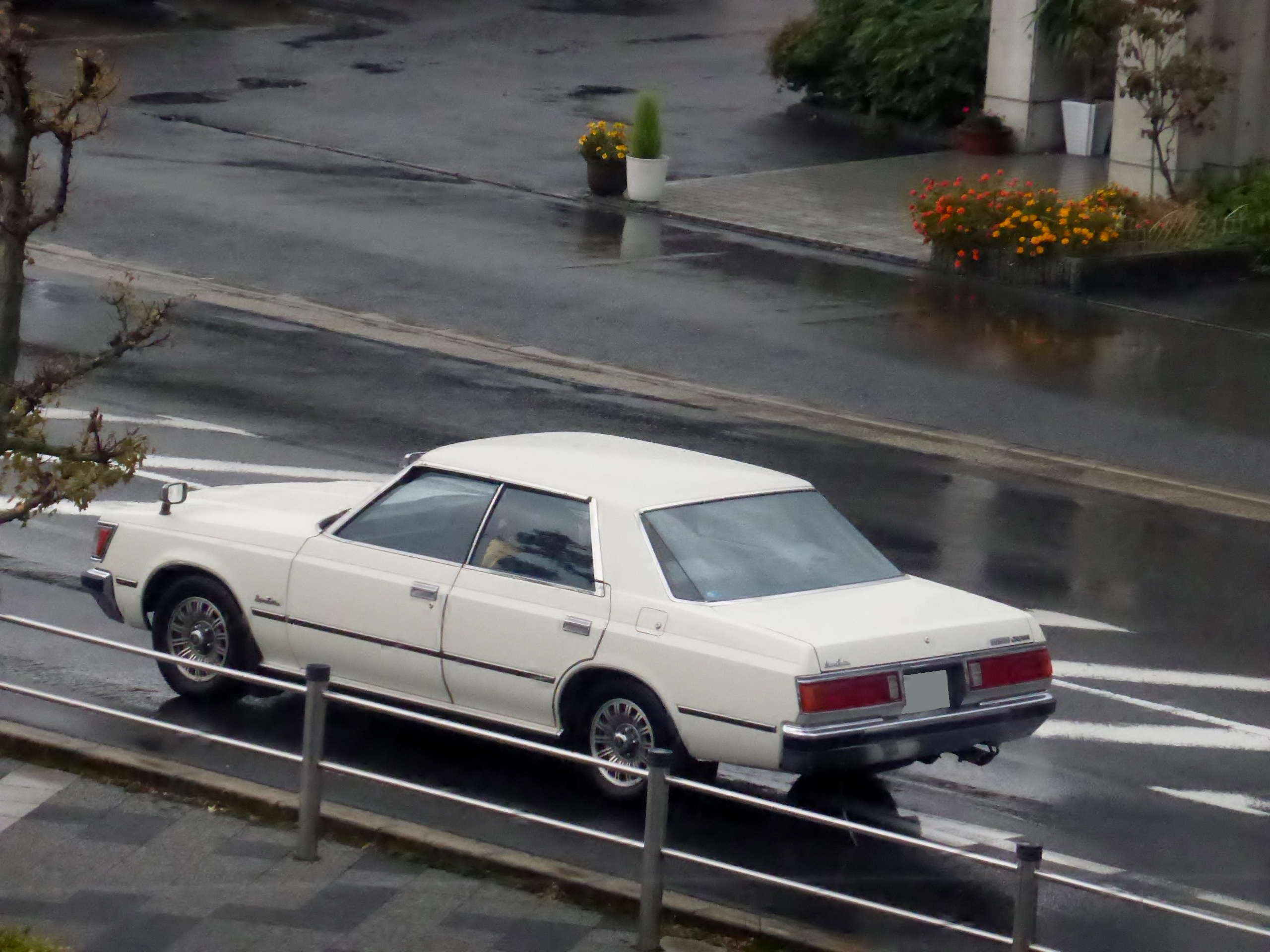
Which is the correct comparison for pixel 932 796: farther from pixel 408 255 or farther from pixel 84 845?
pixel 408 255

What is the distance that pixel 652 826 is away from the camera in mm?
7871

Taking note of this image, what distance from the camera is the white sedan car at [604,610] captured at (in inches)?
348

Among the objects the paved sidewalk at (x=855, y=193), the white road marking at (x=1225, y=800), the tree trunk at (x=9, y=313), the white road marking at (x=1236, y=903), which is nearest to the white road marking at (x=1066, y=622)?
the white road marking at (x=1225, y=800)

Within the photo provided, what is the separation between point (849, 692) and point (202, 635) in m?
3.29

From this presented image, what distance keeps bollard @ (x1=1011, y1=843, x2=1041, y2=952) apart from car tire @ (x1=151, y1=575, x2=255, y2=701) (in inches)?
170

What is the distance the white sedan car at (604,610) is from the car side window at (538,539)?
0.4 inches

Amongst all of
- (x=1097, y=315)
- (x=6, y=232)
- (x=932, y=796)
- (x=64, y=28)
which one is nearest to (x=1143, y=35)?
(x=1097, y=315)

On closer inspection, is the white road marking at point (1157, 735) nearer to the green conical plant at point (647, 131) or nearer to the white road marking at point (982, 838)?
the white road marking at point (982, 838)

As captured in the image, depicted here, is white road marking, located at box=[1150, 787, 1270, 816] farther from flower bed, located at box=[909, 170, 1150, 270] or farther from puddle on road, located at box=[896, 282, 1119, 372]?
flower bed, located at box=[909, 170, 1150, 270]

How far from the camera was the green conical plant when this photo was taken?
25703 mm

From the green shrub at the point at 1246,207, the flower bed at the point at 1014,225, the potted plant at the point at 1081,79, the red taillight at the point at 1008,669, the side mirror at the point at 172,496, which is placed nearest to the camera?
the red taillight at the point at 1008,669

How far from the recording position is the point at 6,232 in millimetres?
8188

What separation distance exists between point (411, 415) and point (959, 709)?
27.5 feet

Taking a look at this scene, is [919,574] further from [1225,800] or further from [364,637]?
[364,637]
